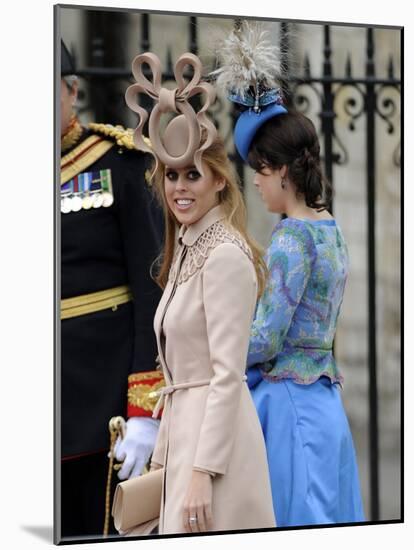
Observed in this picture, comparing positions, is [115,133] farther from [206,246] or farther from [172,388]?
[172,388]

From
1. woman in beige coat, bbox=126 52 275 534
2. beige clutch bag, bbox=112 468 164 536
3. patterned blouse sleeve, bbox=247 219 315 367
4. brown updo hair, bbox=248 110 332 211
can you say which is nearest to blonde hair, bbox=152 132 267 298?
woman in beige coat, bbox=126 52 275 534

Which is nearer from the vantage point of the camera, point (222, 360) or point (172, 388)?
point (222, 360)

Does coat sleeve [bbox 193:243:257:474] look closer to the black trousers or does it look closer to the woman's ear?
the woman's ear

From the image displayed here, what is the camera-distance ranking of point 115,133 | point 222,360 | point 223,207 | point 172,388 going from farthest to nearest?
point 115,133 < point 223,207 < point 172,388 < point 222,360

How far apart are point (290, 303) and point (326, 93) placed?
979 mm

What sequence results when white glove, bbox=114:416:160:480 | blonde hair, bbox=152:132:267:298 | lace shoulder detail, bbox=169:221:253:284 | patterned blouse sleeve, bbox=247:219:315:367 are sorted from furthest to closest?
patterned blouse sleeve, bbox=247:219:315:367 → white glove, bbox=114:416:160:480 → blonde hair, bbox=152:132:267:298 → lace shoulder detail, bbox=169:221:253:284

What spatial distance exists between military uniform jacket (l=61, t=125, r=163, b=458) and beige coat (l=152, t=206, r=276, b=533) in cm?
24

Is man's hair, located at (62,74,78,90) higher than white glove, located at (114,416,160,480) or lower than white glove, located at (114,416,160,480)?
higher

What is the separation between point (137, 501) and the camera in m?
4.44

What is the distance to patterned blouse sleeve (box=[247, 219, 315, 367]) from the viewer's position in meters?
4.79

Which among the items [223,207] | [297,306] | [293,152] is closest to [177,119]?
[223,207]

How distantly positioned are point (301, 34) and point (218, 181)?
2.91ft

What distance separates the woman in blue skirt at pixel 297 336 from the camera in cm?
481

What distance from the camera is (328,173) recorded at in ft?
17.3
